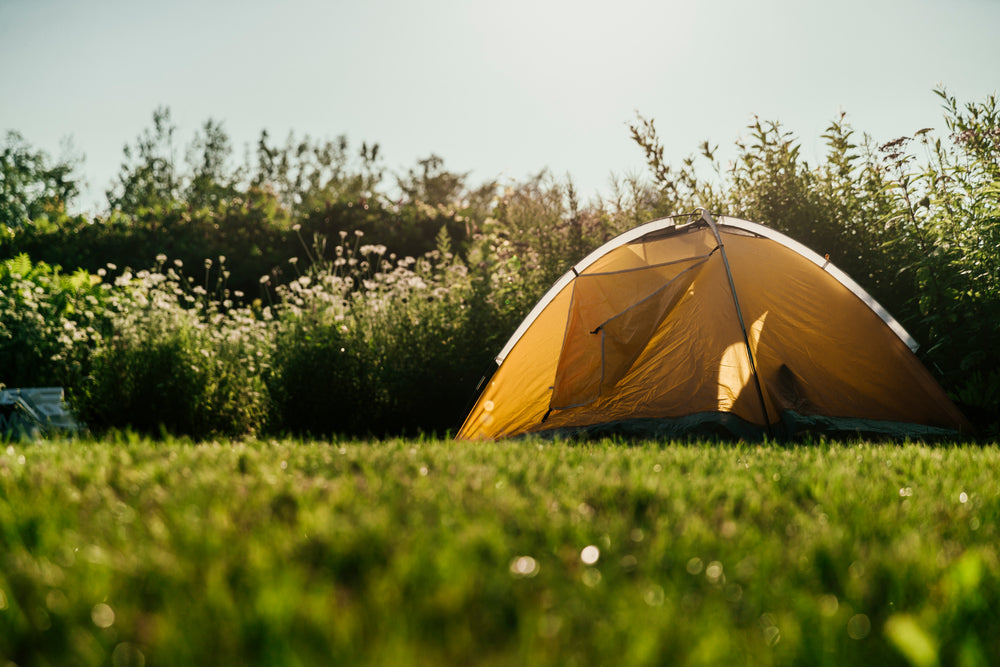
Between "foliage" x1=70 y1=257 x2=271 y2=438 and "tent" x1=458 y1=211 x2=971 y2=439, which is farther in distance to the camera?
"foliage" x1=70 y1=257 x2=271 y2=438

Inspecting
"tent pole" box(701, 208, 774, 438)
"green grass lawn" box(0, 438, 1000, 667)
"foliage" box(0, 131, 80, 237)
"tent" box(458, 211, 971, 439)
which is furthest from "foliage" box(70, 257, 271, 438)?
"foliage" box(0, 131, 80, 237)

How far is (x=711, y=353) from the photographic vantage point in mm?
4816

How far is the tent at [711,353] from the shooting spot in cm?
469

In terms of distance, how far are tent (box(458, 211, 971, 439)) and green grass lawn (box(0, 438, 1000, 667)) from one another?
223 cm

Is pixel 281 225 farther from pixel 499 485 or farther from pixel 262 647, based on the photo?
pixel 262 647

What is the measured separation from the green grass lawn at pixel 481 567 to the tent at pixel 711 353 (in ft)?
7.31

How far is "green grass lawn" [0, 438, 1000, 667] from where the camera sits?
3.71ft

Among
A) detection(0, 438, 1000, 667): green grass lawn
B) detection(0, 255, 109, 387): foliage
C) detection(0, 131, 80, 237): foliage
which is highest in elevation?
detection(0, 131, 80, 237): foliage

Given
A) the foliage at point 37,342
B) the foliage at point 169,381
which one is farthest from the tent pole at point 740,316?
the foliage at point 37,342

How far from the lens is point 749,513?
6.57 feet

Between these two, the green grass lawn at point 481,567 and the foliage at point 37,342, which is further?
the foliage at point 37,342

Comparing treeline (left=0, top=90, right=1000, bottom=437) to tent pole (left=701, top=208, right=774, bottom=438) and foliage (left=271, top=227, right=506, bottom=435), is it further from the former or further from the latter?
tent pole (left=701, top=208, right=774, bottom=438)

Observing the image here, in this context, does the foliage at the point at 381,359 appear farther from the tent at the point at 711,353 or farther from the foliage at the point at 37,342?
the foliage at the point at 37,342

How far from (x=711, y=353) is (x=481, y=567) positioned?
12.2 ft
